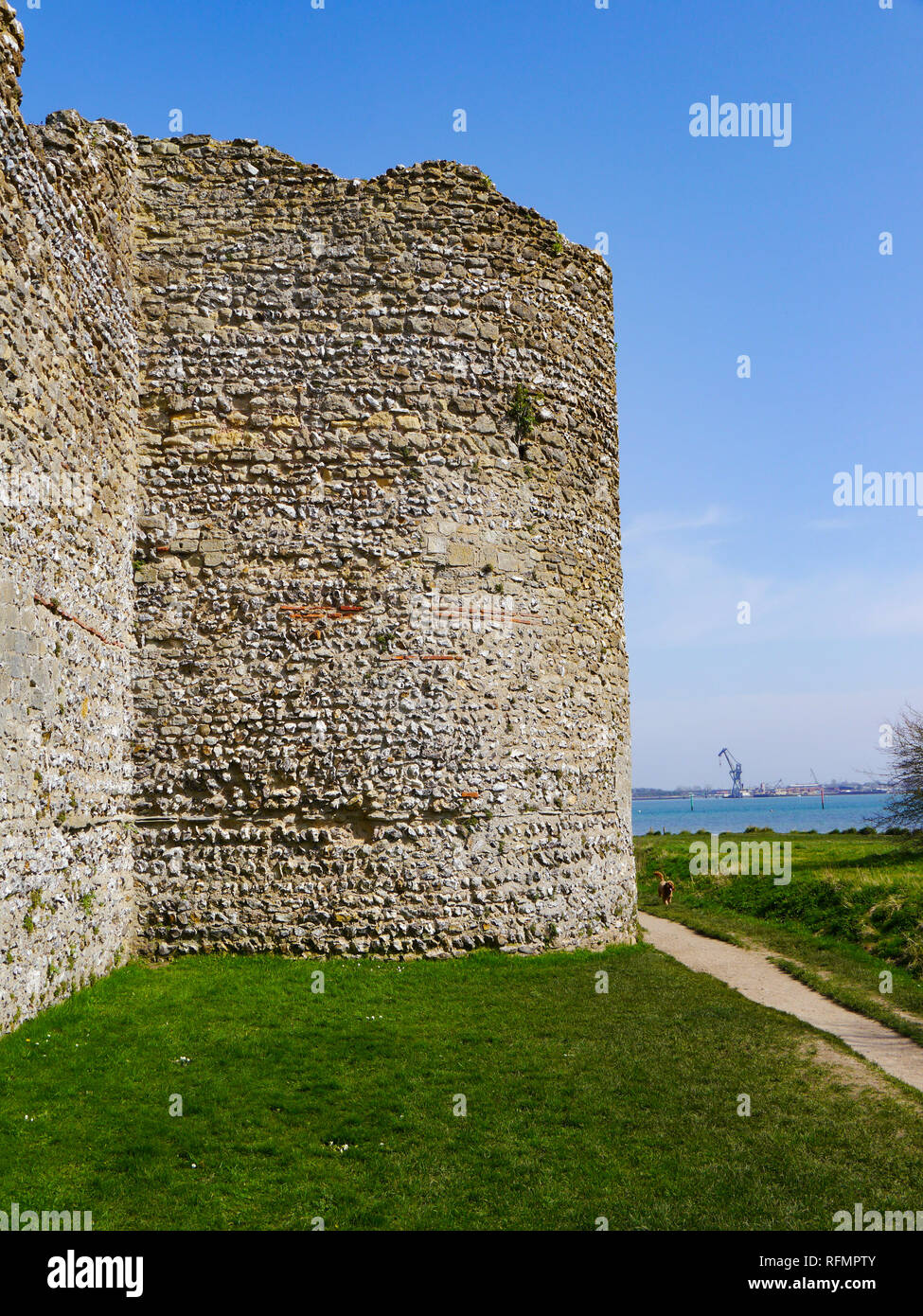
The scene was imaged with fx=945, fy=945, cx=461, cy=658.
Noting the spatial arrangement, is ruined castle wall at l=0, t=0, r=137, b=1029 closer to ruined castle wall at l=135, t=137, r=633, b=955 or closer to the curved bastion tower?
the curved bastion tower

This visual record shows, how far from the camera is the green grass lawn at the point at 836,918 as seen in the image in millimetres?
12164

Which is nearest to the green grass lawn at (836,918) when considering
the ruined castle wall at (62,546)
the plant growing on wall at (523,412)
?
the plant growing on wall at (523,412)

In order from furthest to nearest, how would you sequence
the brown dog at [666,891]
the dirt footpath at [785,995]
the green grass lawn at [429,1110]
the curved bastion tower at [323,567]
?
the brown dog at [666,891] < the curved bastion tower at [323,567] < the dirt footpath at [785,995] < the green grass lawn at [429,1110]

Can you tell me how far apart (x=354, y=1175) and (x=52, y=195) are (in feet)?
29.8

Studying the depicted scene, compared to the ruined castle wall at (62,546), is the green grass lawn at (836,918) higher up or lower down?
lower down

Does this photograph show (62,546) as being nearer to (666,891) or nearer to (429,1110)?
(429,1110)

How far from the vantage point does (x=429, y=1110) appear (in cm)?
696

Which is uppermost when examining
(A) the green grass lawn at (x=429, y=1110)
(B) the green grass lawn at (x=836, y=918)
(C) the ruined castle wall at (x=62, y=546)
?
(C) the ruined castle wall at (x=62, y=546)

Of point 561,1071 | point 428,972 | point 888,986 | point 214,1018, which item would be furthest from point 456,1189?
point 888,986

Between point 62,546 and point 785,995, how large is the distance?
985 centimetres

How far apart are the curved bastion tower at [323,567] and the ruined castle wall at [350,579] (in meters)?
0.03

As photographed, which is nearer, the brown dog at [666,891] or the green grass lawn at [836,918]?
the green grass lawn at [836,918]

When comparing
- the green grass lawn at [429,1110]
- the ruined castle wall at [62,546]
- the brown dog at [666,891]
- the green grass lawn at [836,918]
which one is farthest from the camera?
the brown dog at [666,891]

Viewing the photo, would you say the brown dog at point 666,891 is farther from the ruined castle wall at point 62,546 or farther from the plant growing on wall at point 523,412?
the ruined castle wall at point 62,546
